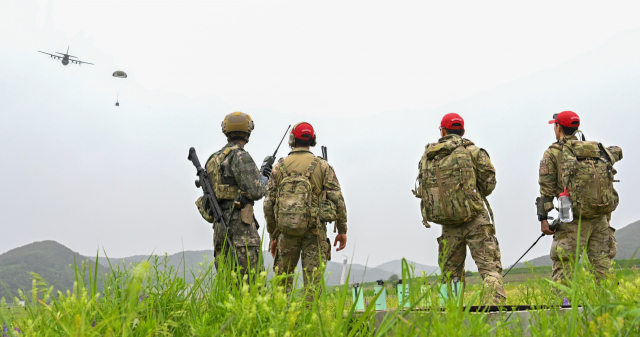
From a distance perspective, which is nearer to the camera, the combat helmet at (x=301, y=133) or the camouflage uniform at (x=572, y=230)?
the camouflage uniform at (x=572, y=230)

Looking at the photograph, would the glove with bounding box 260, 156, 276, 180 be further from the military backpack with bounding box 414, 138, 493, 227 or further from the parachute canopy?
the parachute canopy

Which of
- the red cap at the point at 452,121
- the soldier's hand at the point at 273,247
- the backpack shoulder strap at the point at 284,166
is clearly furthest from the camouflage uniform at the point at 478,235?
the soldier's hand at the point at 273,247

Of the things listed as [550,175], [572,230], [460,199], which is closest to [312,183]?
[460,199]

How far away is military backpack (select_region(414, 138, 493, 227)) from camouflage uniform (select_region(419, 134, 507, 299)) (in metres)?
0.04

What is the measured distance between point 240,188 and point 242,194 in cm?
9

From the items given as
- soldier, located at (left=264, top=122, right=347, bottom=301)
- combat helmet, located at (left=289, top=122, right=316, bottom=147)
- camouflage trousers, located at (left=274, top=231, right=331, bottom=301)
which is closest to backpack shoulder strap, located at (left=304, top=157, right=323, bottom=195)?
soldier, located at (left=264, top=122, right=347, bottom=301)

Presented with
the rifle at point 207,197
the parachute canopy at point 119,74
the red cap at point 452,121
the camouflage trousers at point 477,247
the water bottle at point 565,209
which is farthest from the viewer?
the parachute canopy at point 119,74

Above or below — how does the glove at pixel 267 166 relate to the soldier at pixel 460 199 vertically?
above

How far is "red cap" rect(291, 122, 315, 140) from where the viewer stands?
6434 mm

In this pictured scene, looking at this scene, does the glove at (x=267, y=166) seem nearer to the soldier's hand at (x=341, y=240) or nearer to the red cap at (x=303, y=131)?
the red cap at (x=303, y=131)

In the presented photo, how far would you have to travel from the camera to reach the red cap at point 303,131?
21.1ft

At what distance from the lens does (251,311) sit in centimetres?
193

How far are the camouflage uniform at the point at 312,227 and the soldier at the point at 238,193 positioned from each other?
408mm

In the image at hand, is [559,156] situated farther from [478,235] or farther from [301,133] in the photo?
[301,133]
